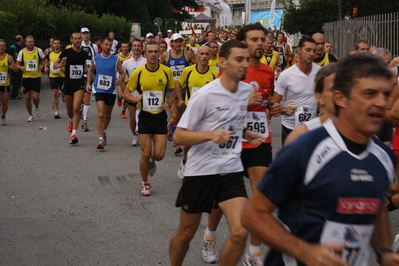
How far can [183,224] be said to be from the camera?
19.4ft

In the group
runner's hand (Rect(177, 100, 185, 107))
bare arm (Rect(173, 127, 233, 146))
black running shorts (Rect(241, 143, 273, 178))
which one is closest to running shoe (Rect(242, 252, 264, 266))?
black running shorts (Rect(241, 143, 273, 178))

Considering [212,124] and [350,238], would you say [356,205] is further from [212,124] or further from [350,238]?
[212,124]

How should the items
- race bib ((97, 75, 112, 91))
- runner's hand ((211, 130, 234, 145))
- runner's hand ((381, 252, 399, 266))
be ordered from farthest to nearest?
race bib ((97, 75, 112, 91)), runner's hand ((211, 130, 234, 145)), runner's hand ((381, 252, 399, 266))

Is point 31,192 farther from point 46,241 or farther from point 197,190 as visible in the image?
point 197,190

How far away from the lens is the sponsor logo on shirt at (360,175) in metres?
2.99

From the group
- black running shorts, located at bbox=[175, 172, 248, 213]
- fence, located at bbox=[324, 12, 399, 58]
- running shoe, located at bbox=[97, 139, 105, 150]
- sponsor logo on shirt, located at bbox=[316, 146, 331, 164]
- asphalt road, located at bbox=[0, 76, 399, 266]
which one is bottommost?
asphalt road, located at bbox=[0, 76, 399, 266]

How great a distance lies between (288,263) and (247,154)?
3.99 meters

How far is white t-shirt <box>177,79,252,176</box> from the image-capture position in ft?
19.4

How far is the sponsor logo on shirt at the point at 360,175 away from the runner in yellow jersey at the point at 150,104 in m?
6.97

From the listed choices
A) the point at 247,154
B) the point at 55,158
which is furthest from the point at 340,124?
the point at 55,158

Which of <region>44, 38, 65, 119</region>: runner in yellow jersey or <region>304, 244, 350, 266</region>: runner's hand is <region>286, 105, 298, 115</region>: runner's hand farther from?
<region>44, 38, 65, 119</region>: runner in yellow jersey

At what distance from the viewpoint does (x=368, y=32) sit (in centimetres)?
2348

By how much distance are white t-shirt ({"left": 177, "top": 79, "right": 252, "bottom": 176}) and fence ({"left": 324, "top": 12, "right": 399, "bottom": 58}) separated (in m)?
16.3

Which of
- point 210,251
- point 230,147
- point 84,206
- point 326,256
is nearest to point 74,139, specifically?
point 84,206
